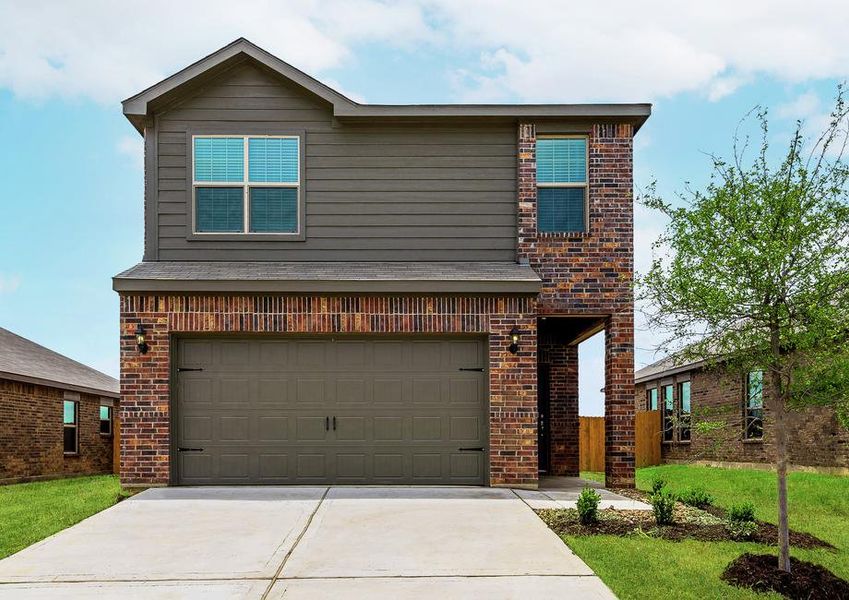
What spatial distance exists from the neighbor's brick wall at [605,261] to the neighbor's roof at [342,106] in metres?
0.34

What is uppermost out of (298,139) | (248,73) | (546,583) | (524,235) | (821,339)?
(248,73)

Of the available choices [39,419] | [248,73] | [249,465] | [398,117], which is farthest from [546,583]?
[39,419]

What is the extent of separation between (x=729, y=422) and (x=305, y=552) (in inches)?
639

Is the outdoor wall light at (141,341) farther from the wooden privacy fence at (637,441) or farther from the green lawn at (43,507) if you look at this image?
the wooden privacy fence at (637,441)

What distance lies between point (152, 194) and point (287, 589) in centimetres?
868

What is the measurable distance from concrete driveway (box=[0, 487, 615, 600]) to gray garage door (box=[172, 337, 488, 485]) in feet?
4.17

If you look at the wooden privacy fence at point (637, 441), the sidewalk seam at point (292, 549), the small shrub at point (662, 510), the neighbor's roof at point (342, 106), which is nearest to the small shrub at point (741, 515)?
the small shrub at point (662, 510)

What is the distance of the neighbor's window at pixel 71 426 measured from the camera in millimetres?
22562

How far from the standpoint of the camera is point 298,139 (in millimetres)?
14188

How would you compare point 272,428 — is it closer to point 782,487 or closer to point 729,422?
point 782,487

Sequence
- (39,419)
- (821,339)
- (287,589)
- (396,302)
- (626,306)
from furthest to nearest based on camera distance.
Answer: (39,419) < (626,306) < (396,302) < (821,339) < (287,589)

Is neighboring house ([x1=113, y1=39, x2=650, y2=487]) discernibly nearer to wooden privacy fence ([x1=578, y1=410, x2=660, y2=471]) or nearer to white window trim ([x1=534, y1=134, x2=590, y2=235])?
white window trim ([x1=534, y1=134, x2=590, y2=235])

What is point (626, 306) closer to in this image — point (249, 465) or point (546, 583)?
point (249, 465)

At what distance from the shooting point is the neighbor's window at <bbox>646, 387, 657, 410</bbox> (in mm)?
28297
